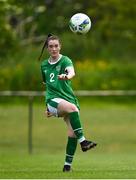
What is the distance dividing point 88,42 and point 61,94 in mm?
32471

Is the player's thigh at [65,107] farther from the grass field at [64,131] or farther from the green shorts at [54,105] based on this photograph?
the grass field at [64,131]

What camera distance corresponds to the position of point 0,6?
81.2 ft

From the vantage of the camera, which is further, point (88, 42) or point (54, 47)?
point (88, 42)

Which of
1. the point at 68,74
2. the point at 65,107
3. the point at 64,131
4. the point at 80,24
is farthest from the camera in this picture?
the point at 64,131

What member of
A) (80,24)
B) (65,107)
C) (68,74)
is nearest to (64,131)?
(80,24)

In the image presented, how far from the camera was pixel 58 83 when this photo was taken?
14.0 metres

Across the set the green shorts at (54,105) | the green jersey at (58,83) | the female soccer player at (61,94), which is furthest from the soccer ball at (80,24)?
the green shorts at (54,105)

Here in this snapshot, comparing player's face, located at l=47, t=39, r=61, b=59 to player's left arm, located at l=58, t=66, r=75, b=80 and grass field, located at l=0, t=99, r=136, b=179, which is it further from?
grass field, located at l=0, t=99, r=136, b=179

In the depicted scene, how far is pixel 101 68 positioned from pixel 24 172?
86.0 feet

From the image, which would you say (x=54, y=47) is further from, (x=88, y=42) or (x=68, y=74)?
(x=88, y=42)

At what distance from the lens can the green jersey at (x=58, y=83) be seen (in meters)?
14.0

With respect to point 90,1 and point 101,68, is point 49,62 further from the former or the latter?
point 90,1

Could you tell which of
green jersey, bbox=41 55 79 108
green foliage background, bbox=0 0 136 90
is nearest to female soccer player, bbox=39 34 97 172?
green jersey, bbox=41 55 79 108

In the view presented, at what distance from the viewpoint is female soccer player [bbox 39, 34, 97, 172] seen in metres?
13.9
